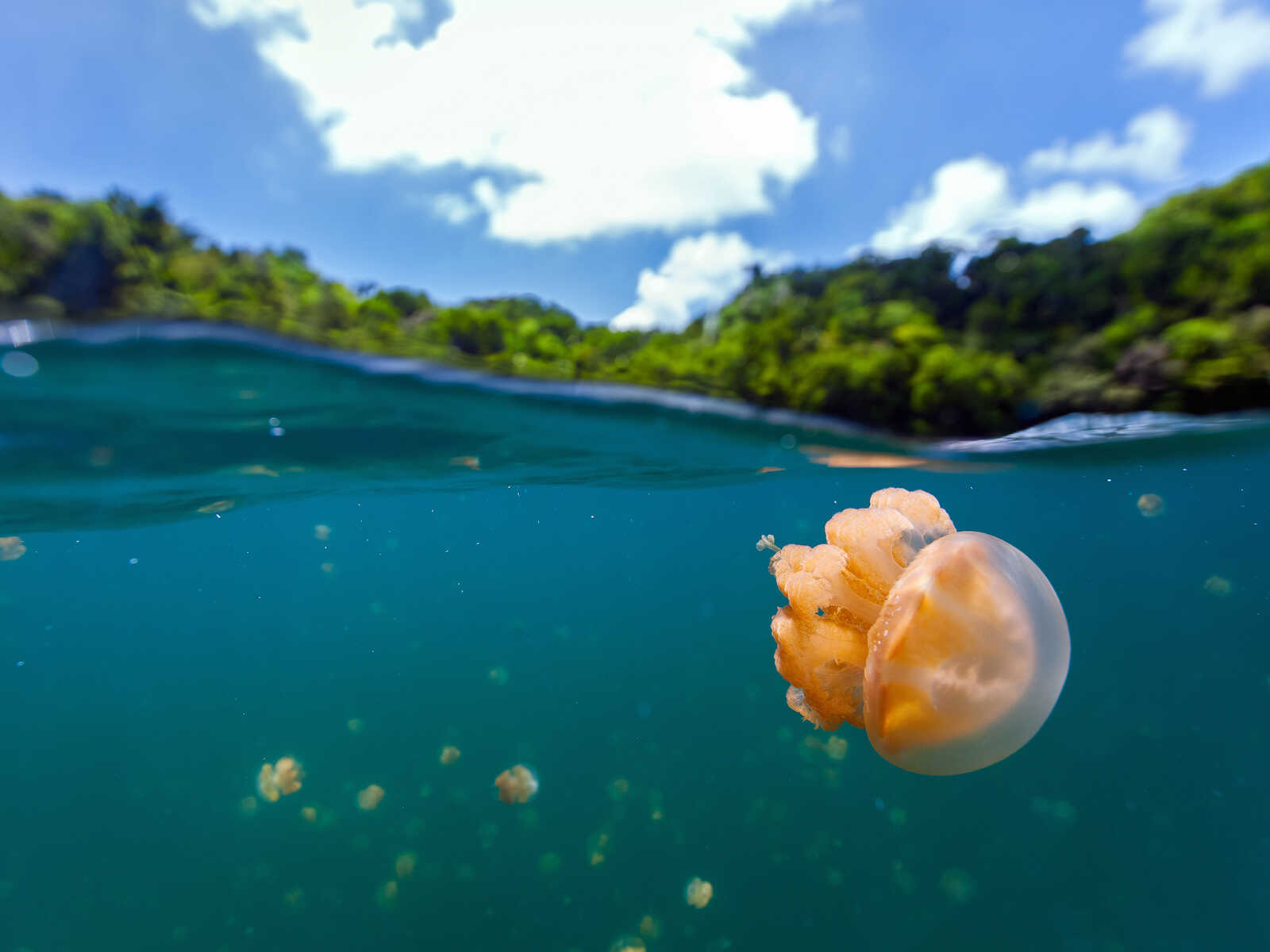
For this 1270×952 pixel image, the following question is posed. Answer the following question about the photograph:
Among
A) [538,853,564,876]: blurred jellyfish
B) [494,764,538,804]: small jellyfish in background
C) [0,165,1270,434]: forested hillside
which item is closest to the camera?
[0,165,1270,434]: forested hillside

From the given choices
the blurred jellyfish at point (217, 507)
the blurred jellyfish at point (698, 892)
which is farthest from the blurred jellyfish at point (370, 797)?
the blurred jellyfish at point (217, 507)

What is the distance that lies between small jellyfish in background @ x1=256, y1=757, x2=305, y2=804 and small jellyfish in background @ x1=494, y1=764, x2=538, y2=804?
2.57m

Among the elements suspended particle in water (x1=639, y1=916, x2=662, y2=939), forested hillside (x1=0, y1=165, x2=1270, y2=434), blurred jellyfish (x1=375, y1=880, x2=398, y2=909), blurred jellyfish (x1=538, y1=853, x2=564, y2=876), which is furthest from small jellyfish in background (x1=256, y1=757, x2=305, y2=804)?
forested hillside (x1=0, y1=165, x2=1270, y2=434)

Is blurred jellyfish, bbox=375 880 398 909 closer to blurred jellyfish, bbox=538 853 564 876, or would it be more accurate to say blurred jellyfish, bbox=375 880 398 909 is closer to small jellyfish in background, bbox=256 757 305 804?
small jellyfish in background, bbox=256 757 305 804

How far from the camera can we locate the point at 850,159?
405cm

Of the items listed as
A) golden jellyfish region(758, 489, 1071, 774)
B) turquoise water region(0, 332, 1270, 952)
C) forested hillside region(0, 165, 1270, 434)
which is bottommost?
turquoise water region(0, 332, 1270, 952)

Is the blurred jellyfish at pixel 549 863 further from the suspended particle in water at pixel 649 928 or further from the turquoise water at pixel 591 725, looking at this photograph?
the suspended particle in water at pixel 649 928

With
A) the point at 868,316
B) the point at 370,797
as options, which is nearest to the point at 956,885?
the point at 868,316

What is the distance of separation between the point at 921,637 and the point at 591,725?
21.9m

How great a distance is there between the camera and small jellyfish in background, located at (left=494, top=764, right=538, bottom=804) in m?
7.60

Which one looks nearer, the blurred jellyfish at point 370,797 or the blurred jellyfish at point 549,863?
the blurred jellyfish at point 370,797

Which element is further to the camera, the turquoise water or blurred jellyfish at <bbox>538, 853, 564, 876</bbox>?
blurred jellyfish at <bbox>538, 853, 564, 876</bbox>

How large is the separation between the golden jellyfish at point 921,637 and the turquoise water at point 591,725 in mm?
3083

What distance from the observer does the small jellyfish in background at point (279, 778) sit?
763 centimetres
